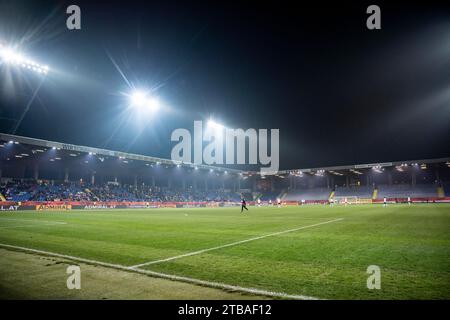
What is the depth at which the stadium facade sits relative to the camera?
4015 cm

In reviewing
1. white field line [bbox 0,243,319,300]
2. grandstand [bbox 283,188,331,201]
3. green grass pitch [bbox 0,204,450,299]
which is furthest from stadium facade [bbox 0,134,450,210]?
white field line [bbox 0,243,319,300]

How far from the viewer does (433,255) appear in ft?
20.0

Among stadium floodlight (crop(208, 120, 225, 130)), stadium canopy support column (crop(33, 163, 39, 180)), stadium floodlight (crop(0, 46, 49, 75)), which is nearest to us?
stadium floodlight (crop(0, 46, 49, 75))

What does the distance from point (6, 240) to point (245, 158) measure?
64587mm

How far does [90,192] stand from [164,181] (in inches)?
814

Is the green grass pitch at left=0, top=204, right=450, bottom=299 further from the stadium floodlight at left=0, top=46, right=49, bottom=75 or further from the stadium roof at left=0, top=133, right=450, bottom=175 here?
the stadium roof at left=0, top=133, right=450, bottom=175

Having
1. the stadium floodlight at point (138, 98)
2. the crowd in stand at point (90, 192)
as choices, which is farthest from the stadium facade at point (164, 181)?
the stadium floodlight at point (138, 98)

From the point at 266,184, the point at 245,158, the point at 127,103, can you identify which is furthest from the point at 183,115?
the point at 266,184

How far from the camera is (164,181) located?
2589 inches

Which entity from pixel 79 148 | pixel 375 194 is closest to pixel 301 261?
pixel 79 148

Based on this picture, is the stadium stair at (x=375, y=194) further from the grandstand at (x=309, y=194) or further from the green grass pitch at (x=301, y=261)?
the green grass pitch at (x=301, y=261)

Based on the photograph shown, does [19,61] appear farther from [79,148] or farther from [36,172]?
[36,172]

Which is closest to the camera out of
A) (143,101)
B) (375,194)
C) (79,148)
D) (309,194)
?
(79,148)
